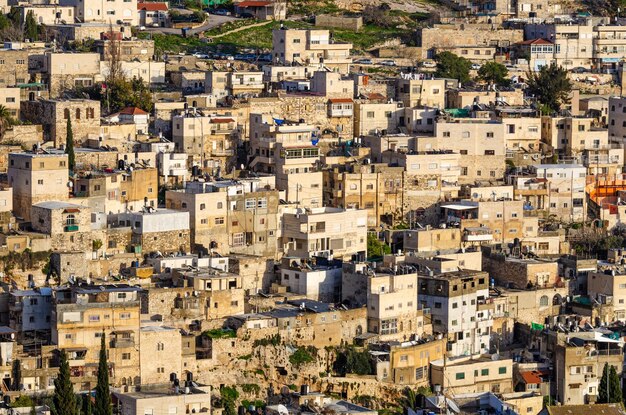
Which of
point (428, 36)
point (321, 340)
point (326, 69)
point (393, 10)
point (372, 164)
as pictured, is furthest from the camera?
point (393, 10)

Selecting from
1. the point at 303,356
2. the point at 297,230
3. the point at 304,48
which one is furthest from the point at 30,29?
the point at 303,356

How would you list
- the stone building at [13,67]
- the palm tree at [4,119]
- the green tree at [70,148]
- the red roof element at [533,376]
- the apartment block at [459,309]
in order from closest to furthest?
1. the red roof element at [533,376]
2. the apartment block at [459,309]
3. the green tree at [70,148]
4. the palm tree at [4,119]
5. the stone building at [13,67]

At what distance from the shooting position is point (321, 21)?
79.1 meters

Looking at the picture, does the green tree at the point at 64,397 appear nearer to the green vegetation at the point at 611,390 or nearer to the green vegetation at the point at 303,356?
the green vegetation at the point at 303,356

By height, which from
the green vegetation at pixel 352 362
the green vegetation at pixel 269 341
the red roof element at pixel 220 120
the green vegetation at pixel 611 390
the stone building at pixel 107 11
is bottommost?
the green vegetation at pixel 611 390

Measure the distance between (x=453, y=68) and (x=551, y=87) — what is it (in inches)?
150

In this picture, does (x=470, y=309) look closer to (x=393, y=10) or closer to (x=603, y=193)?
(x=603, y=193)

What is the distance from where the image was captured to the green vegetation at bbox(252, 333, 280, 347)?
50763 mm

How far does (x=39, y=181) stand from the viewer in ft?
182

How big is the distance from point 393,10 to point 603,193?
18.8 metres

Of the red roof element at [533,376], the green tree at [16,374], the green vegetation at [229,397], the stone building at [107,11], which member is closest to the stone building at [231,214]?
the green vegetation at [229,397]

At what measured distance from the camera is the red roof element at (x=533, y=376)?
5250 cm

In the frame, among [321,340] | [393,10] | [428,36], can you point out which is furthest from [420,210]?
[393,10]

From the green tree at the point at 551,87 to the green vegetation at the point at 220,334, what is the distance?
21559 mm
